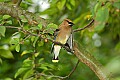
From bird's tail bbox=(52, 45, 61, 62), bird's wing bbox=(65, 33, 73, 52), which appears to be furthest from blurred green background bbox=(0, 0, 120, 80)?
bird's wing bbox=(65, 33, 73, 52)

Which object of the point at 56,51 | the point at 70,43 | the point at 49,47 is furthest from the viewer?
the point at 49,47

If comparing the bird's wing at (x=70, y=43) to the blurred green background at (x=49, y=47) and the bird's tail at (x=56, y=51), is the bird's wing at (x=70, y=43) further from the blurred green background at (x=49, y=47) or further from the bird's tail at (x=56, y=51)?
Result: the blurred green background at (x=49, y=47)

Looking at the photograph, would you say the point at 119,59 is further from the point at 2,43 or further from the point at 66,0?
the point at 2,43

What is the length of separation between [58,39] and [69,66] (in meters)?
0.90

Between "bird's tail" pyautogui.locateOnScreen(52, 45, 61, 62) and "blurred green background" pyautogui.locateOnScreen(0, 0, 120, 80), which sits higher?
"blurred green background" pyautogui.locateOnScreen(0, 0, 120, 80)

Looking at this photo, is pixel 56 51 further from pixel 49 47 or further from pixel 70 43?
pixel 49 47

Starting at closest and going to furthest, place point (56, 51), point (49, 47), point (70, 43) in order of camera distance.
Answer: point (70, 43) < point (56, 51) < point (49, 47)

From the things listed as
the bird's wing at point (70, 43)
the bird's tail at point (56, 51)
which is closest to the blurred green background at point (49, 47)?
the bird's tail at point (56, 51)

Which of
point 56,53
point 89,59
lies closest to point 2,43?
point 56,53

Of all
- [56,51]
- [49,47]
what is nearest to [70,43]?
[56,51]

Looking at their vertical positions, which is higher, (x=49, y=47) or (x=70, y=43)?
(x=49, y=47)

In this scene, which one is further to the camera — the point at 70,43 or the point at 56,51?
the point at 56,51

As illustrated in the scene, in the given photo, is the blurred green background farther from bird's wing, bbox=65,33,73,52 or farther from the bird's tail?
bird's wing, bbox=65,33,73,52

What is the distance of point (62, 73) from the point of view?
2570 mm
